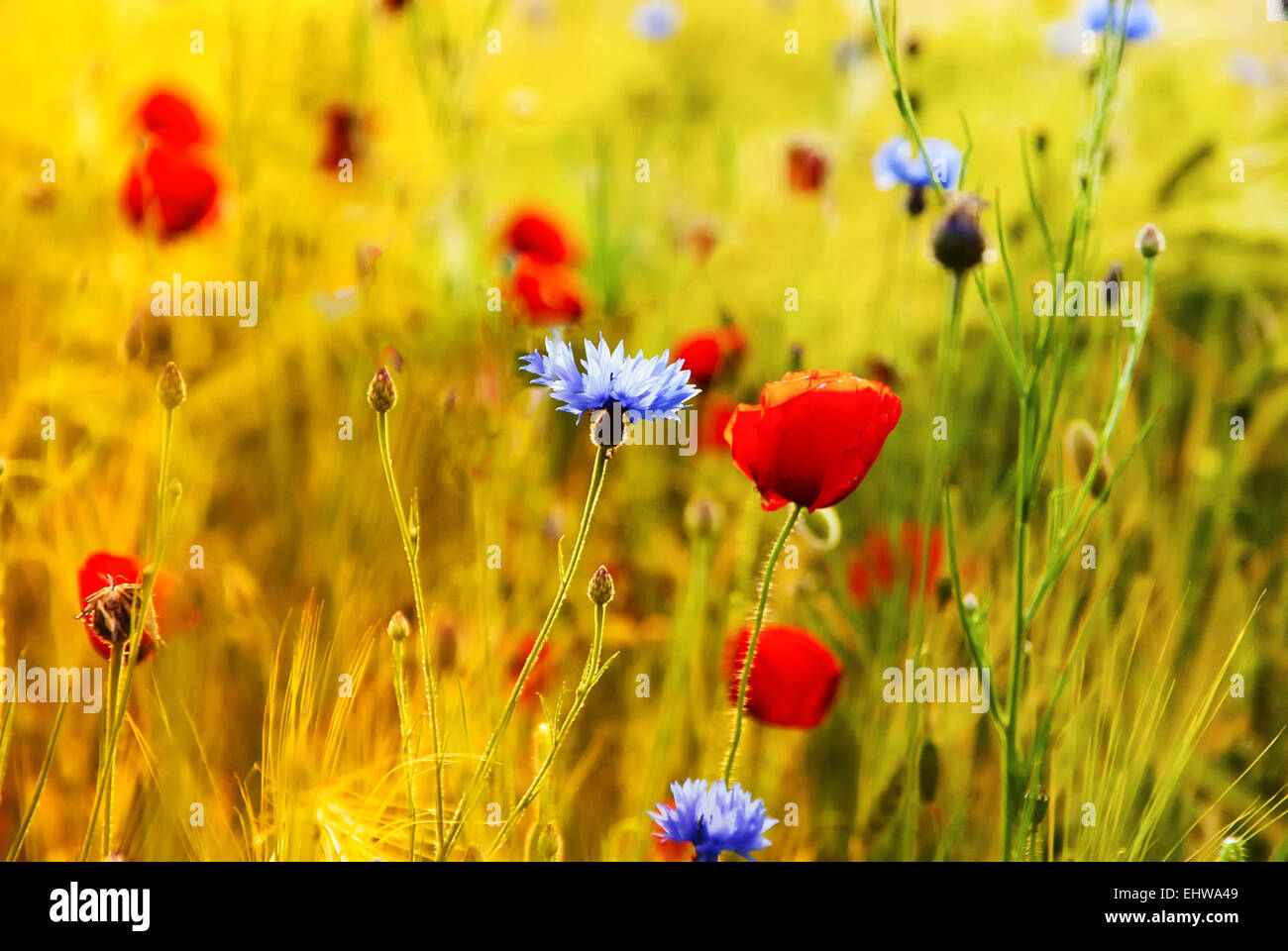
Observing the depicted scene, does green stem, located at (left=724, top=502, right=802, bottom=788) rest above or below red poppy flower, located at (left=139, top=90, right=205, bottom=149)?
below

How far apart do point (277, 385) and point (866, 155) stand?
640 millimetres

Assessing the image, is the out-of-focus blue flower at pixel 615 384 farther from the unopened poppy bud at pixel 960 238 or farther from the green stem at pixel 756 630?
the unopened poppy bud at pixel 960 238

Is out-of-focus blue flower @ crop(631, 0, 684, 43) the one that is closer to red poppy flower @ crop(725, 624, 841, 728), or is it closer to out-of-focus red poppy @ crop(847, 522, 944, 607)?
out-of-focus red poppy @ crop(847, 522, 944, 607)

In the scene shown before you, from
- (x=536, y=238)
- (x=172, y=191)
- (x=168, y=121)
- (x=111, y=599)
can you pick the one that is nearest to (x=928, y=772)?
(x=111, y=599)

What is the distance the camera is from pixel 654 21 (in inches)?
56.7

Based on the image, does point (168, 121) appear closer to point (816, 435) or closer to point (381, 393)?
point (381, 393)

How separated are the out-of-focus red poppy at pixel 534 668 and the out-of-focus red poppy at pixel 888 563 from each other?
0.82 ft

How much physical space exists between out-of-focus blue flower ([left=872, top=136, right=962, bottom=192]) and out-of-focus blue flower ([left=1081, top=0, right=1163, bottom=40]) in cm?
13

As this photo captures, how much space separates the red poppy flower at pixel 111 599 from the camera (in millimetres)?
517

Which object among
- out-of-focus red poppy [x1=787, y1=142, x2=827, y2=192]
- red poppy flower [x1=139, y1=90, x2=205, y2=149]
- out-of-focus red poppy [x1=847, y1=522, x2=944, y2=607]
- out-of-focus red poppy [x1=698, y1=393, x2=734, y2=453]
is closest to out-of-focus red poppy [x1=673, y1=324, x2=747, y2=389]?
out-of-focus red poppy [x1=698, y1=393, x2=734, y2=453]

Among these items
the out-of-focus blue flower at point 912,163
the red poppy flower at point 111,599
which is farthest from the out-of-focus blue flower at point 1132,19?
the red poppy flower at point 111,599

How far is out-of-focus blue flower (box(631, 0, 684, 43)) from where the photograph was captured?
1.44m

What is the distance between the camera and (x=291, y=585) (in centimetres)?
90
